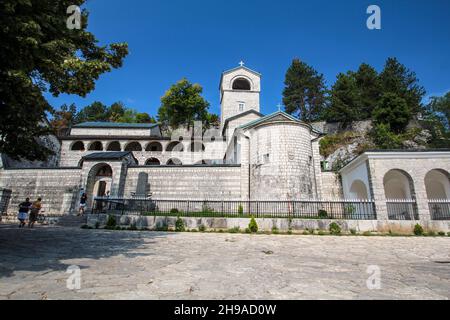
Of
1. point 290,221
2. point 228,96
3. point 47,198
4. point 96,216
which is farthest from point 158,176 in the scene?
point 228,96

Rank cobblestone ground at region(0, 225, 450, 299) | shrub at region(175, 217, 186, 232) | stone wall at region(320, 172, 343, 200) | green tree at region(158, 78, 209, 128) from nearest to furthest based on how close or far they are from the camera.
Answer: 1. cobblestone ground at region(0, 225, 450, 299)
2. shrub at region(175, 217, 186, 232)
3. stone wall at region(320, 172, 343, 200)
4. green tree at region(158, 78, 209, 128)

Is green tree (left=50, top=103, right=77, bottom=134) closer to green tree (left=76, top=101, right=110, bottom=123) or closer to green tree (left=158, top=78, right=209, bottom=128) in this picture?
green tree (left=76, top=101, right=110, bottom=123)

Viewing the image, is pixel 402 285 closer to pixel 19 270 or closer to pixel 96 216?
pixel 19 270

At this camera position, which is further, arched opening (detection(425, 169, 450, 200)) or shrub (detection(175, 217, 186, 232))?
arched opening (detection(425, 169, 450, 200))

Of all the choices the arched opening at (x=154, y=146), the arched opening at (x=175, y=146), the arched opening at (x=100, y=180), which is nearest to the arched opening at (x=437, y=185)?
the arched opening at (x=100, y=180)

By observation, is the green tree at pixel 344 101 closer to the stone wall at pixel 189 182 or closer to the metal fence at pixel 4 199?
the stone wall at pixel 189 182

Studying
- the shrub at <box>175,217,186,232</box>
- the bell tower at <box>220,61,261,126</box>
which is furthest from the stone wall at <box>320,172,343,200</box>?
the bell tower at <box>220,61,261,126</box>

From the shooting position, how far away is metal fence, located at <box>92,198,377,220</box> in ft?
42.6

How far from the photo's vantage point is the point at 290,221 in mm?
12102

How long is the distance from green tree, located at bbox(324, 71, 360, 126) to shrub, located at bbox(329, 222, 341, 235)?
2957 centimetres

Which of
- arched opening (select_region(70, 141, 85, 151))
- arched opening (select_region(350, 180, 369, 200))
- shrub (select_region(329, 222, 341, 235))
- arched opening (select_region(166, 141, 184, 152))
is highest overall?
arched opening (select_region(166, 141, 184, 152))

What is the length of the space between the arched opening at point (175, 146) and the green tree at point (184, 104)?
238 inches

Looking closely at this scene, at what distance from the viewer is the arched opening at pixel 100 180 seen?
1881 centimetres
